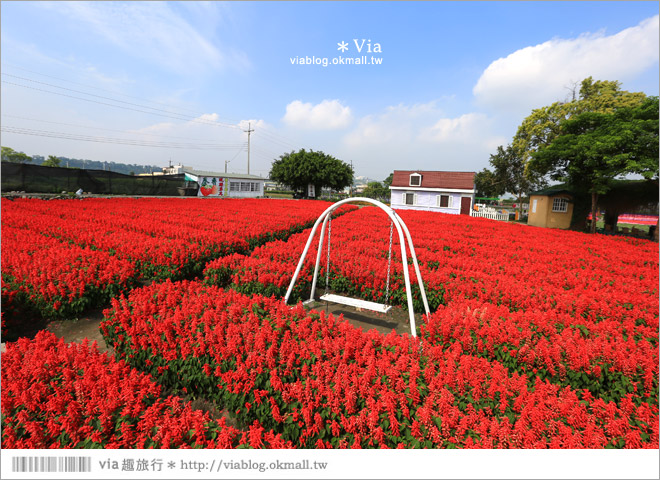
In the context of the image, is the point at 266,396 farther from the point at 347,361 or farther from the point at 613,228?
the point at 613,228

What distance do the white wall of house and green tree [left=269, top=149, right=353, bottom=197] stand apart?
42.2 feet

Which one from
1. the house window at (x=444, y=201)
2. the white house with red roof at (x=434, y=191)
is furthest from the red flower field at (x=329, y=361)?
the house window at (x=444, y=201)

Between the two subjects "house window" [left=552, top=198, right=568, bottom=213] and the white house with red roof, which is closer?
"house window" [left=552, top=198, right=568, bottom=213]

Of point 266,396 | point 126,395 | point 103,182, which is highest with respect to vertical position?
point 103,182

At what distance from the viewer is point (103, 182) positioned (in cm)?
2797

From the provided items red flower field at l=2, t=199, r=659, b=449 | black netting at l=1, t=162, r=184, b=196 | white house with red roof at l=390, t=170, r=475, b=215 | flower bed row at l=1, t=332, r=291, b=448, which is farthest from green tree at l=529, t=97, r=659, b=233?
black netting at l=1, t=162, r=184, b=196

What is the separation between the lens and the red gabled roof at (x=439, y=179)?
33.8m

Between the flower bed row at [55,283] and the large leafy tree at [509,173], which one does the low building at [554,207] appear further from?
the flower bed row at [55,283]

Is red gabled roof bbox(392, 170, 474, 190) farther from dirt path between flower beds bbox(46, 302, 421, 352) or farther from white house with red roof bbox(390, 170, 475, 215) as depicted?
dirt path between flower beds bbox(46, 302, 421, 352)

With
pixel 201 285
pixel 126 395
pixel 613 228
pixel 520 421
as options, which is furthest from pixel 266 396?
pixel 613 228

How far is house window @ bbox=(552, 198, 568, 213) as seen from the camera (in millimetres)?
26031

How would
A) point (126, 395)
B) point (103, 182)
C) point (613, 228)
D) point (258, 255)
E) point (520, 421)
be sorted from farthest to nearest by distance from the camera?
point (103, 182) → point (613, 228) → point (258, 255) → point (126, 395) → point (520, 421)

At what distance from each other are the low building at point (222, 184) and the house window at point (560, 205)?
38858mm

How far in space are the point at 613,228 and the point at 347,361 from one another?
32250 millimetres
